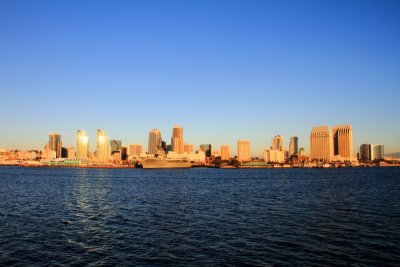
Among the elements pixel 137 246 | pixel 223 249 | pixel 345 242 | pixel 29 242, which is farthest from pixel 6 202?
pixel 345 242

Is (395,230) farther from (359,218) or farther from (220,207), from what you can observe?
(220,207)

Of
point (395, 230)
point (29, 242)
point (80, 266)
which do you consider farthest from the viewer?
point (395, 230)

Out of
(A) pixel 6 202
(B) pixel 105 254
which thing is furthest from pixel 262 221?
(A) pixel 6 202

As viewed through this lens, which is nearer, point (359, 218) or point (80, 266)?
point (80, 266)

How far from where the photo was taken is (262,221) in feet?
127

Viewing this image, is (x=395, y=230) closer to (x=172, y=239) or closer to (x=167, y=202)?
(x=172, y=239)

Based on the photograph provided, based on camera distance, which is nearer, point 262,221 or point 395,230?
point 395,230

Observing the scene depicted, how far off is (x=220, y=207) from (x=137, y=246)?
22.8 meters

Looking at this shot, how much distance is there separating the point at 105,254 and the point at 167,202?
30239 millimetres

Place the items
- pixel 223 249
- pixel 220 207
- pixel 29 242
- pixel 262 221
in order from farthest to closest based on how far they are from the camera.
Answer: pixel 220 207
pixel 262 221
pixel 29 242
pixel 223 249

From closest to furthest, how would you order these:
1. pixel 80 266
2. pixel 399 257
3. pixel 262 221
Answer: pixel 80 266, pixel 399 257, pixel 262 221

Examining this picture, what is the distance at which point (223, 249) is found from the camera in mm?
27281

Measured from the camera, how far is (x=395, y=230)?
33938 millimetres

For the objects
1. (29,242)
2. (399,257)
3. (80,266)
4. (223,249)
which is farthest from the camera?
(29,242)
